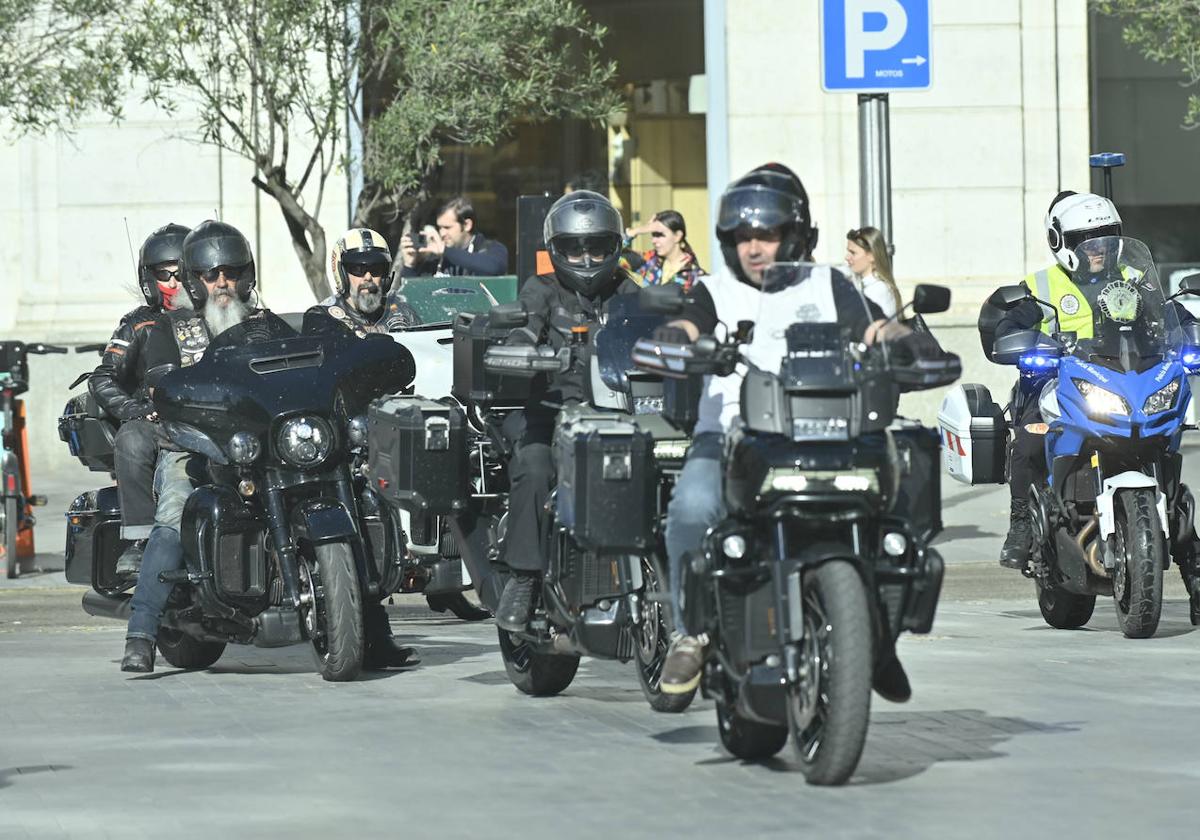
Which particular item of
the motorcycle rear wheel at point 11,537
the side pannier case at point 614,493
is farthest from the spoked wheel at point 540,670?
the motorcycle rear wheel at point 11,537

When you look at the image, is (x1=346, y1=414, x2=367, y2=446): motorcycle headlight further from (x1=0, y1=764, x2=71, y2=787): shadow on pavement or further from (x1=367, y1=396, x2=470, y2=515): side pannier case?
(x1=0, y1=764, x2=71, y2=787): shadow on pavement

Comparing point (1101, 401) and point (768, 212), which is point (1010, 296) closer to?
point (1101, 401)

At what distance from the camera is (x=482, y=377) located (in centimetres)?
924

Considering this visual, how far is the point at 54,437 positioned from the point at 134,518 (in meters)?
11.1

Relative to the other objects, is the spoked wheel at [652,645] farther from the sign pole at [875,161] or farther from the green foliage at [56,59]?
the green foliage at [56,59]

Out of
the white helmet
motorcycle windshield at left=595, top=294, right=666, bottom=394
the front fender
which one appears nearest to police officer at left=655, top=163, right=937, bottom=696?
motorcycle windshield at left=595, top=294, right=666, bottom=394

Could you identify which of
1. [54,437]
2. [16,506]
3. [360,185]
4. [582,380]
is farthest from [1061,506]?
[54,437]

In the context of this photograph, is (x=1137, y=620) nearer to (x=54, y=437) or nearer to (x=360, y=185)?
(x=360, y=185)

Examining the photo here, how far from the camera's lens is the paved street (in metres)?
6.42

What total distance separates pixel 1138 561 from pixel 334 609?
3.32m

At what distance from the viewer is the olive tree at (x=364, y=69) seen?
1748 centimetres

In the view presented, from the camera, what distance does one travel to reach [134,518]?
10.4 m

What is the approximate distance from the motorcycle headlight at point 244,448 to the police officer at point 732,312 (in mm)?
2474

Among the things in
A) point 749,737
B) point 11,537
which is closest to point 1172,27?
point 11,537
